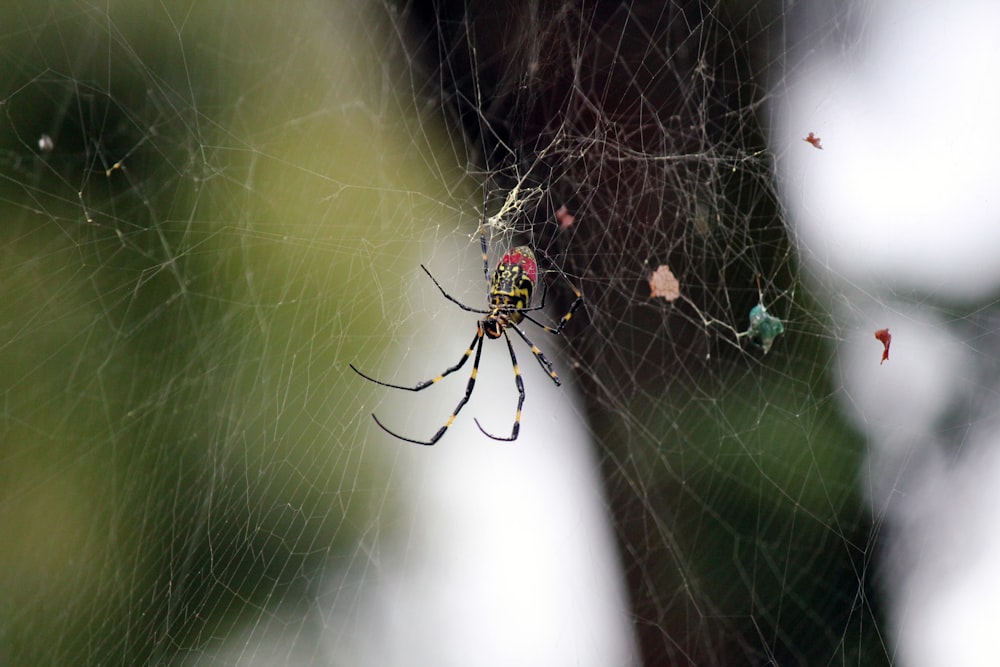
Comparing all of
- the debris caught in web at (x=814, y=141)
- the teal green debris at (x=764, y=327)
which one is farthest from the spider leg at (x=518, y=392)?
the debris caught in web at (x=814, y=141)

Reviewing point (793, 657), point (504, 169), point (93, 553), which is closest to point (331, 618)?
point (93, 553)

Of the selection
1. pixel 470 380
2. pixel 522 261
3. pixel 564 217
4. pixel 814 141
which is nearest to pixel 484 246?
pixel 522 261

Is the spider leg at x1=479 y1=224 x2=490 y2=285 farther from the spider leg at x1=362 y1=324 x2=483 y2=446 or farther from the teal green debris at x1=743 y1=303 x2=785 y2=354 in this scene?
the teal green debris at x1=743 y1=303 x2=785 y2=354

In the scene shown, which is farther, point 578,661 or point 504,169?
point 578,661

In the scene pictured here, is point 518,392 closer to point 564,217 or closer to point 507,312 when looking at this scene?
point 507,312

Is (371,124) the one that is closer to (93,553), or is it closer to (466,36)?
(466,36)

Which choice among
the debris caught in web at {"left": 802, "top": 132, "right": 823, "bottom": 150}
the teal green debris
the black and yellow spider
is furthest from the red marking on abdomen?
the debris caught in web at {"left": 802, "top": 132, "right": 823, "bottom": 150}
